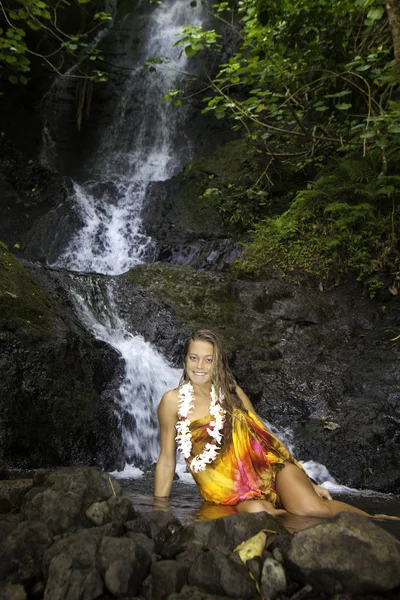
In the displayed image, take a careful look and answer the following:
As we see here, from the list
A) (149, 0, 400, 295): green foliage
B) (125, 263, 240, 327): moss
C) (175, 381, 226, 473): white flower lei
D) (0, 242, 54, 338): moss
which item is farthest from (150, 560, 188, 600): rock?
(149, 0, 400, 295): green foliage

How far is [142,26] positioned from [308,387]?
16.5 m

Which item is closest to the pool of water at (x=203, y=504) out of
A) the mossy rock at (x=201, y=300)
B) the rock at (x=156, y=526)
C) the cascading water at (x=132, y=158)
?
the rock at (x=156, y=526)

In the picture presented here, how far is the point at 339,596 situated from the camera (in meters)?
1.90

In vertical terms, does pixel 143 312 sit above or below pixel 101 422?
above

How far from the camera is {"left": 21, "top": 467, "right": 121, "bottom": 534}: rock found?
7.43ft

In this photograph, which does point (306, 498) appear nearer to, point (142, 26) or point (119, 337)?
point (119, 337)

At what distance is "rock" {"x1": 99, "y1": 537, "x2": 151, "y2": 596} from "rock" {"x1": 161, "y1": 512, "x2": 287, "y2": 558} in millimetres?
192

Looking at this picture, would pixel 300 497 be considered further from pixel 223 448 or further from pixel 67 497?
pixel 67 497

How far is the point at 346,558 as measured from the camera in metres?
1.96

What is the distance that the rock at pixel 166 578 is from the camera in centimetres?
192

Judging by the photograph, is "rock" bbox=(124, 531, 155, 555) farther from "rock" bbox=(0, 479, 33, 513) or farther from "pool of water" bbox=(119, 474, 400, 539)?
"rock" bbox=(0, 479, 33, 513)

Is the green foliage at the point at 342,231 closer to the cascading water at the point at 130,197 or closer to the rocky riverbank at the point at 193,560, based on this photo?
the cascading water at the point at 130,197

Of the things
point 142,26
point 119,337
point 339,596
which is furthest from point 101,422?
point 142,26

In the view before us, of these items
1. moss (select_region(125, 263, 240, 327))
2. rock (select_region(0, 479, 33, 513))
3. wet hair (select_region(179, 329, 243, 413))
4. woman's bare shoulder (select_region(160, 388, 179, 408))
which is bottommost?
rock (select_region(0, 479, 33, 513))
